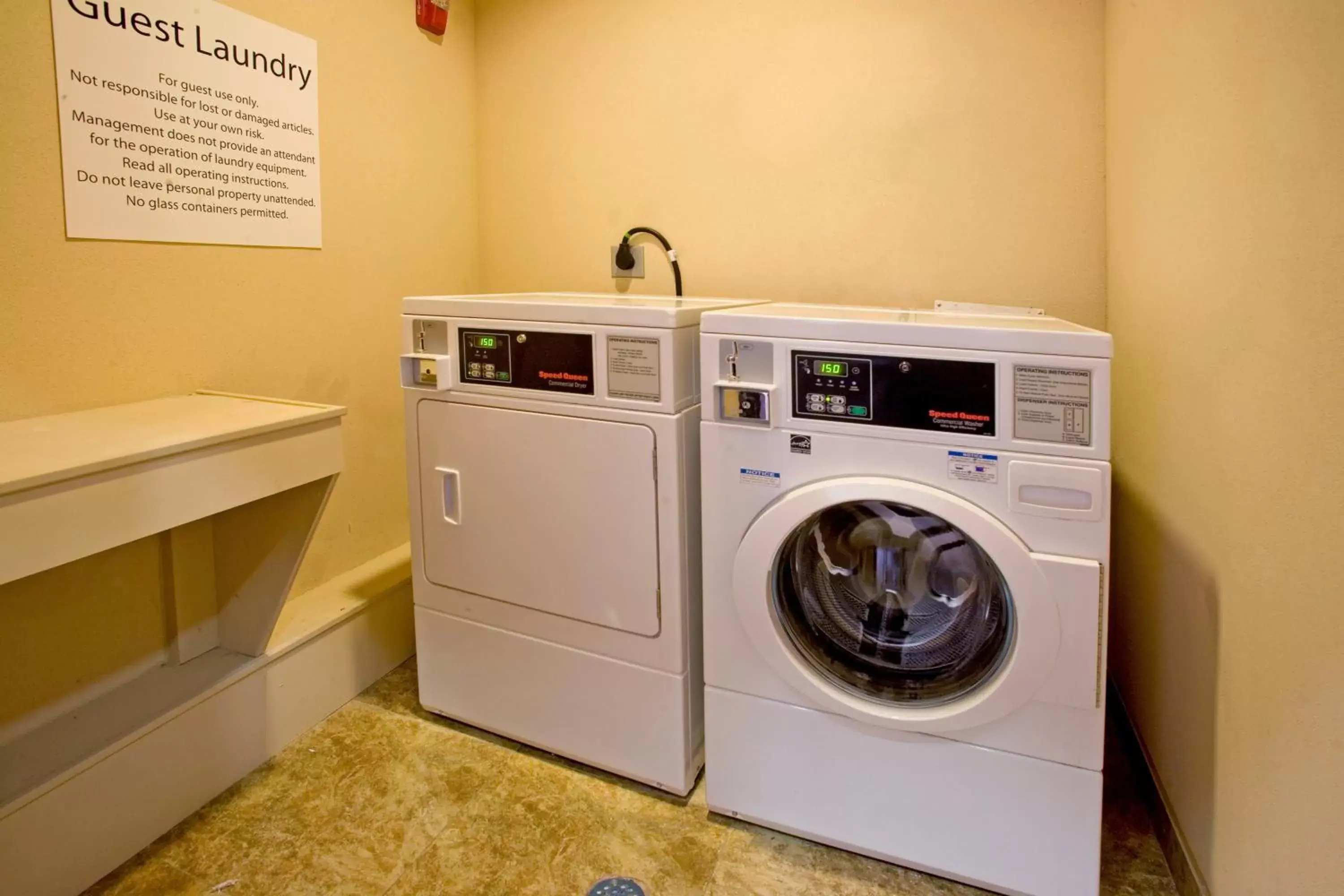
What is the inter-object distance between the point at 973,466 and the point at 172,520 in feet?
4.54

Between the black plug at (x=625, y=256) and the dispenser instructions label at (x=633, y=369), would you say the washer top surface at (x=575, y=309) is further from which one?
the black plug at (x=625, y=256)

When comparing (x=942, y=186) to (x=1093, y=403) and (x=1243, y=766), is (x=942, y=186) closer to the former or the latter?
(x=1093, y=403)

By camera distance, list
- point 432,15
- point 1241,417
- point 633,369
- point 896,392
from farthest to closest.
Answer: point 432,15 → point 633,369 → point 896,392 → point 1241,417

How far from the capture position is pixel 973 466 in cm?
126

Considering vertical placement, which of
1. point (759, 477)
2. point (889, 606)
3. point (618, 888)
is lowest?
point (618, 888)

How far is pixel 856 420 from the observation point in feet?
4.39

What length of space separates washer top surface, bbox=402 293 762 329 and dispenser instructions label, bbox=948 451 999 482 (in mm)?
535

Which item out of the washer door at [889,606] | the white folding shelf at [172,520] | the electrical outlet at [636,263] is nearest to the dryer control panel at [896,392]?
the washer door at [889,606]

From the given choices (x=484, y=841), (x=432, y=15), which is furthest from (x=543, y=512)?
(x=432, y=15)

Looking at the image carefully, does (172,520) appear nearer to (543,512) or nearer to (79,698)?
(79,698)

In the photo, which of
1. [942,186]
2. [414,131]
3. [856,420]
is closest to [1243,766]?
[856,420]

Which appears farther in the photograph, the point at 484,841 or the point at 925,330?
the point at 484,841

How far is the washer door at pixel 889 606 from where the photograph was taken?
128 centimetres

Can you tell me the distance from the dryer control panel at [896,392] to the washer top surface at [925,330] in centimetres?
3
